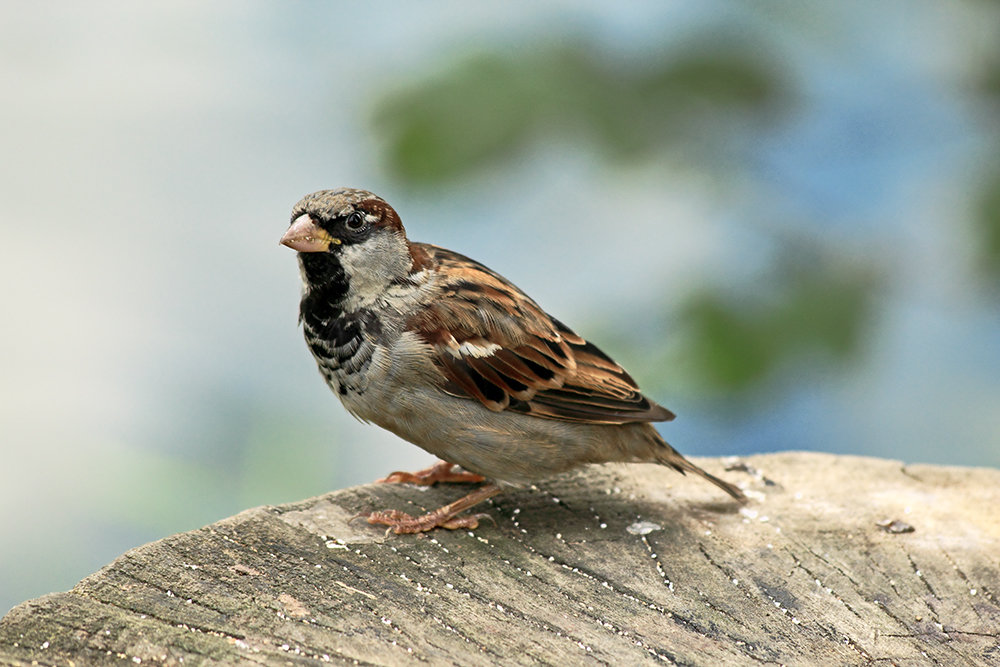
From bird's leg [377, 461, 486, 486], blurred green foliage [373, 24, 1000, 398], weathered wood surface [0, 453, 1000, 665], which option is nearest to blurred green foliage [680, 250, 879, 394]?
blurred green foliage [373, 24, 1000, 398]

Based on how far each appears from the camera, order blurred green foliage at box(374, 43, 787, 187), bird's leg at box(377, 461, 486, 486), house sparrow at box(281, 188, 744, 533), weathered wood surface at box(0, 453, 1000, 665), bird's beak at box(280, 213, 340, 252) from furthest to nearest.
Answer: bird's leg at box(377, 461, 486, 486) < blurred green foliage at box(374, 43, 787, 187) < house sparrow at box(281, 188, 744, 533) < bird's beak at box(280, 213, 340, 252) < weathered wood surface at box(0, 453, 1000, 665)

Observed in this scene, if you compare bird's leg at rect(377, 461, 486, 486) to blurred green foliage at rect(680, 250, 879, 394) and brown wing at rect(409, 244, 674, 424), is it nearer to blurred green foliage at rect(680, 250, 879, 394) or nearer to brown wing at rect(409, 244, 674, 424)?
brown wing at rect(409, 244, 674, 424)

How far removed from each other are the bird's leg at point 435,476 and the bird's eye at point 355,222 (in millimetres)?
792

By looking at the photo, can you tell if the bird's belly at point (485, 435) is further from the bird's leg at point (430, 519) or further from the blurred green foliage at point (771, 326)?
the blurred green foliage at point (771, 326)

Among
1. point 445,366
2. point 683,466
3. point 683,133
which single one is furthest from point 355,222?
point 683,466

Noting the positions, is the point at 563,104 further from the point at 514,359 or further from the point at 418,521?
the point at 418,521

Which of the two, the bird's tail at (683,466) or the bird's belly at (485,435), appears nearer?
the bird's belly at (485,435)

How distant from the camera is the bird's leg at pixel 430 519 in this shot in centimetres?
304

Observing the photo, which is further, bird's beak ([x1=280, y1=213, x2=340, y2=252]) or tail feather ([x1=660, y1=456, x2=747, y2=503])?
tail feather ([x1=660, y1=456, x2=747, y2=503])

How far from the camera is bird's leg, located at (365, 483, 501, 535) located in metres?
3.04

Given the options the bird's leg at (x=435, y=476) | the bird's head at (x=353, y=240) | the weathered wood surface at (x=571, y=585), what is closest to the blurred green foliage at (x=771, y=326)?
the weathered wood surface at (x=571, y=585)

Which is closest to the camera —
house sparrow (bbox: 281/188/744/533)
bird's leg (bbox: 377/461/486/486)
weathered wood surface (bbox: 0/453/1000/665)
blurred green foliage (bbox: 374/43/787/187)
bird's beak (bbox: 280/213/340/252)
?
weathered wood surface (bbox: 0/453/1000/665)

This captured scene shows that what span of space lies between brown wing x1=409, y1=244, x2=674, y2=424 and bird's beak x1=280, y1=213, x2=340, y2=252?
1.08ft

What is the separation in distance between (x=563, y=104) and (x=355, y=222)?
2.50ft
